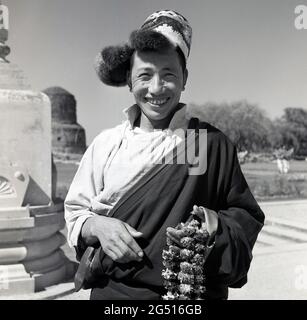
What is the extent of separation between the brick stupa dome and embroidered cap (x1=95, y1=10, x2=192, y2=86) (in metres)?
7.04

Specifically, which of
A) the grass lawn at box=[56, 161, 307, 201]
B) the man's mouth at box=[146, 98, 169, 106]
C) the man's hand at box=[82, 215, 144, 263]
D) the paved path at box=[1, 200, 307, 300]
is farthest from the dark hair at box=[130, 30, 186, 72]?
the grass lawn at box=[56, 161, 307, 201]

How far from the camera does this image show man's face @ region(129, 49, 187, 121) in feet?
4.35

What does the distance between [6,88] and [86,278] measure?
297cm

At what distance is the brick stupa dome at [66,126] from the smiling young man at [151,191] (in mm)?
7119

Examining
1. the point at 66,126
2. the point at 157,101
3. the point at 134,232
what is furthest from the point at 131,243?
the point at 66,126

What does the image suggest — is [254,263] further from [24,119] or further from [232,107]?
[232,107]

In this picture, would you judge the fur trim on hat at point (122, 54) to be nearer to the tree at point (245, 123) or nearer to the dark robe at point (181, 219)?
the dark robe at point (181, 219)

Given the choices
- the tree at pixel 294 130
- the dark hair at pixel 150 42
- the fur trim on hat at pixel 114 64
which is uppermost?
the dark hair at pixel 150 42

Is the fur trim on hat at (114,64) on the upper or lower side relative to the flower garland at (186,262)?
upper

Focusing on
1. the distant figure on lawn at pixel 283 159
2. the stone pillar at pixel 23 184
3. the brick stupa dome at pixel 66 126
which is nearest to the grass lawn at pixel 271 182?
the distant figure on lawn at pixel 283 159

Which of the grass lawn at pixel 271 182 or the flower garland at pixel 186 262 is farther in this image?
the grass lawn at pixel 271 182

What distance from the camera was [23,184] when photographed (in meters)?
3.75

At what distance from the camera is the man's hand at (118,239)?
1234mm

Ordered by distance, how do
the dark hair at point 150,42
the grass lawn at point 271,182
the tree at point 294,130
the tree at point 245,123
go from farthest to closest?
the tree at point 245,123 → the tree at point 294,130 → the grass lawn at point 271,182 → the dark hair at point 150,42
